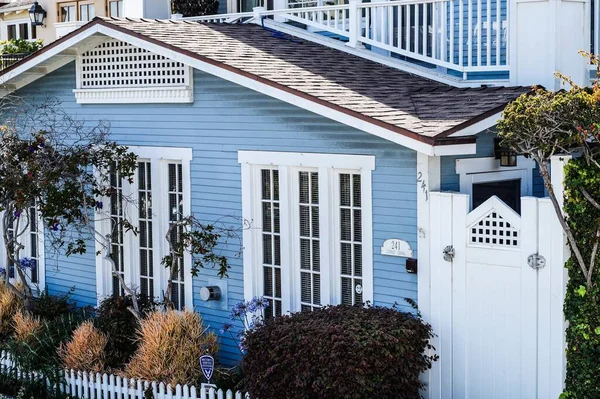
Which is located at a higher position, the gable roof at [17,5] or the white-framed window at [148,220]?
the gable roof at [17,5]

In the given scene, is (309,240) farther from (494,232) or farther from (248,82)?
(494,232)

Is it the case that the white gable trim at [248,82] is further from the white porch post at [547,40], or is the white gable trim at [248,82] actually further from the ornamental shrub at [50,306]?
the ornamental shrub at [50,306]

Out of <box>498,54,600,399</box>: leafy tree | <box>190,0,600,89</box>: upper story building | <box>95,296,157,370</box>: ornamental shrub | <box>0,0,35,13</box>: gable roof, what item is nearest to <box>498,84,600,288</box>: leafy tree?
<box>498,54,600,399</box>: leafy tree

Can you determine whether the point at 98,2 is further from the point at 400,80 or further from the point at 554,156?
the point at 554,156

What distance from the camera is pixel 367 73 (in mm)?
12461

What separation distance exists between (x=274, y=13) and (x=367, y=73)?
2751mm

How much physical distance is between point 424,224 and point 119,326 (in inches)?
167

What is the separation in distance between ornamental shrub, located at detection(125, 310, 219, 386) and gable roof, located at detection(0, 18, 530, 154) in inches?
108

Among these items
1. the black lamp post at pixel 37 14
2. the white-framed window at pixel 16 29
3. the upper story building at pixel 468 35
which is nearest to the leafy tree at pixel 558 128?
the upper story building at pixel 468 35

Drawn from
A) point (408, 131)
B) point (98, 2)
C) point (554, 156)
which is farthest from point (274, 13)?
point (98, 2)

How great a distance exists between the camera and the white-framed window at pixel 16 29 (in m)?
27.6

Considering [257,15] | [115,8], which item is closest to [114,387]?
[257,15]

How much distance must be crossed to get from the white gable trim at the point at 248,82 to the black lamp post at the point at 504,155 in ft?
3.27

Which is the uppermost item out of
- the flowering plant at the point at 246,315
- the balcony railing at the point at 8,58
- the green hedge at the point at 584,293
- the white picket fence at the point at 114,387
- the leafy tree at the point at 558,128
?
the balcony railing at the point at 8,58
